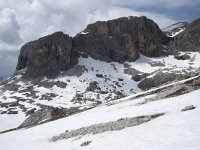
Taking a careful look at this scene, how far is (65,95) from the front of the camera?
192 m

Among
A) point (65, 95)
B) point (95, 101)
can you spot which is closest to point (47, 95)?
point (65, 95)

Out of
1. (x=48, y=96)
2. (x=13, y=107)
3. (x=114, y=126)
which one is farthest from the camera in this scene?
(x=48, y=96)

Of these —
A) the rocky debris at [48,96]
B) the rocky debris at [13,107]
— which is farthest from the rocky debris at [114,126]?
the rocky debris at [48,96]

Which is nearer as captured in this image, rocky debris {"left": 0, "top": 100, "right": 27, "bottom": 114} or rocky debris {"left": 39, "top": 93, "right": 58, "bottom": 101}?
rocky debris {"left": 0, "top": 100, "right": 27, "bottom": 114}

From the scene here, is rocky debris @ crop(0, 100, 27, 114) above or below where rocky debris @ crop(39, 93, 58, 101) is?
Result: below

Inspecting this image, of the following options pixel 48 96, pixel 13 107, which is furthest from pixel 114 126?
pixel 48 96

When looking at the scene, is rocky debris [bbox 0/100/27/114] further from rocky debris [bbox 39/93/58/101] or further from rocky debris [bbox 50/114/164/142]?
rocky debris [bbox 50/114/164/142]

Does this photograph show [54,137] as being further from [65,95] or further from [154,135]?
[65,95]

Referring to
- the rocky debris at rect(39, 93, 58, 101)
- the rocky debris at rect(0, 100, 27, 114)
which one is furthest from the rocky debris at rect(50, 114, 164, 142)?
the rocky debris at rect(39, 93, 58, 101)

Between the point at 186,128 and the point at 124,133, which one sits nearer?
the point at 186,128

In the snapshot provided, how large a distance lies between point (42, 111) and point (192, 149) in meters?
68.7

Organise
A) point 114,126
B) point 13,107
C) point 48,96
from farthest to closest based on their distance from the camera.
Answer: point 48,96, point 13,107, point 114,126

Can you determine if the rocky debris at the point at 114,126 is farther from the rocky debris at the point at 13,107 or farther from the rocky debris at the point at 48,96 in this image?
the rocky debris at the point at 48,96

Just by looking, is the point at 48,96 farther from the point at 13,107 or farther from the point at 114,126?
the point at 114,126
